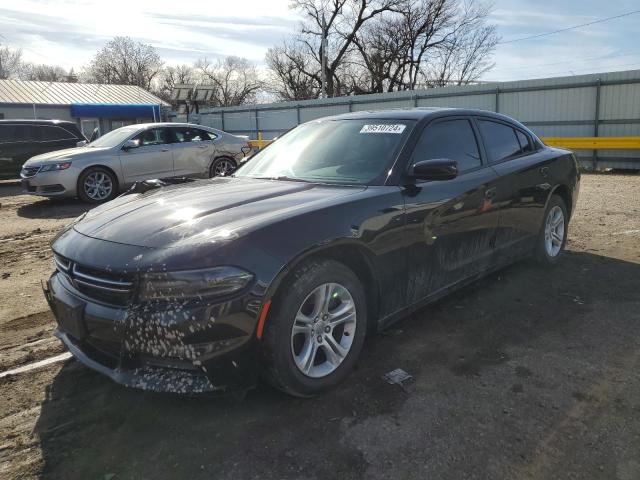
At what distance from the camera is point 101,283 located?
250cm

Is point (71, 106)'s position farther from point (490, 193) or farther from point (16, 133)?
point (490, 193)

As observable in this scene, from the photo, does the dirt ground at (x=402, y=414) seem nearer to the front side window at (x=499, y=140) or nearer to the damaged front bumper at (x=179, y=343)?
the damaged front bumper at (x=179, y=343)

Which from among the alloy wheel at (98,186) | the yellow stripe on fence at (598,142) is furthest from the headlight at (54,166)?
the yellow stripe on fence at (598,142)

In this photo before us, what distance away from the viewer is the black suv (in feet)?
41.9

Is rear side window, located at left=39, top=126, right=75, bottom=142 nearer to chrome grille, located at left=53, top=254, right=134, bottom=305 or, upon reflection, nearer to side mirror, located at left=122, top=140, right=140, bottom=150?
side mirror, located at left=122, top=140, right=140, bottom=150

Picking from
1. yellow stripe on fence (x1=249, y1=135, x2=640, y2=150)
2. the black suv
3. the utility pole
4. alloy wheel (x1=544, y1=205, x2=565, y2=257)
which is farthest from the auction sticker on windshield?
the utility pole

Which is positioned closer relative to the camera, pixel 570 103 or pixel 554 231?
pixel 554 231

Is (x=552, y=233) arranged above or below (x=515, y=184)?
below

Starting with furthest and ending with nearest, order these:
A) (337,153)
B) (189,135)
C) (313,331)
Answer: (189,135) → (337,153) → (313,331)

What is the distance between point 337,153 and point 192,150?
25.4 ft

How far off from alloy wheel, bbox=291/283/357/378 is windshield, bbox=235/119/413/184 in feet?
2.85

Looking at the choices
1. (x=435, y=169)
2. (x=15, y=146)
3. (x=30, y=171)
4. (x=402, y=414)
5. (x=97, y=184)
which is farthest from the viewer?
(x=15, y=146)

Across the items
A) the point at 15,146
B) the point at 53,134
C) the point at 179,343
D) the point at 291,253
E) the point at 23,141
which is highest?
the point at 53,134

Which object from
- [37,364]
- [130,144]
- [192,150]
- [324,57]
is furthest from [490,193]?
[324,57]
